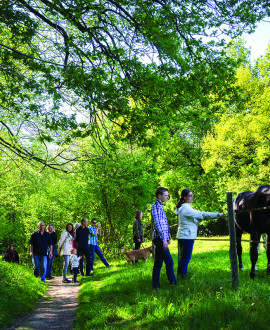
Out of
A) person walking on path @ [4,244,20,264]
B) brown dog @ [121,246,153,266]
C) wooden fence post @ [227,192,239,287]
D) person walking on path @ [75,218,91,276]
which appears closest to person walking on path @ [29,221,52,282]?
person walking on path @ [75,218,91,276]

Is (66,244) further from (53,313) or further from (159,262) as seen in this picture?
(159,262)

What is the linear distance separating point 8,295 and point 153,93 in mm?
6105

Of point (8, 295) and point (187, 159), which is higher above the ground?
point (187, 159)

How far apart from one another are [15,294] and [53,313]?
1.32 metres

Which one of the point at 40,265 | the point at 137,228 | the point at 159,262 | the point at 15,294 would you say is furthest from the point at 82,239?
the point at 159,262

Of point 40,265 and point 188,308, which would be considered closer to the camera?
point 188,308

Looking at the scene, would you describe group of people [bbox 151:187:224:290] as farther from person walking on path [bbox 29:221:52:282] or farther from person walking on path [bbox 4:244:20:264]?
person walking on path [bbox 4:244:20:264]

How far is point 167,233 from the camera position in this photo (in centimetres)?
680

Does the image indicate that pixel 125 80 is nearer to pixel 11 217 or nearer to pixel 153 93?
pixel 153 93

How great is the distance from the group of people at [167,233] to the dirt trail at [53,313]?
1.91 m

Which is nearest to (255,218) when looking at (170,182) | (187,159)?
(170,182)

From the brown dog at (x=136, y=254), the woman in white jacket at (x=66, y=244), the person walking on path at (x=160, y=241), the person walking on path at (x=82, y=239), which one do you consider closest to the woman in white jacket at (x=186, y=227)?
the person walking on path at (x=160, y=241)

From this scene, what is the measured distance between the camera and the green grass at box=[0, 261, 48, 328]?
22.9 feet

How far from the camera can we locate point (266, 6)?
8.98m
